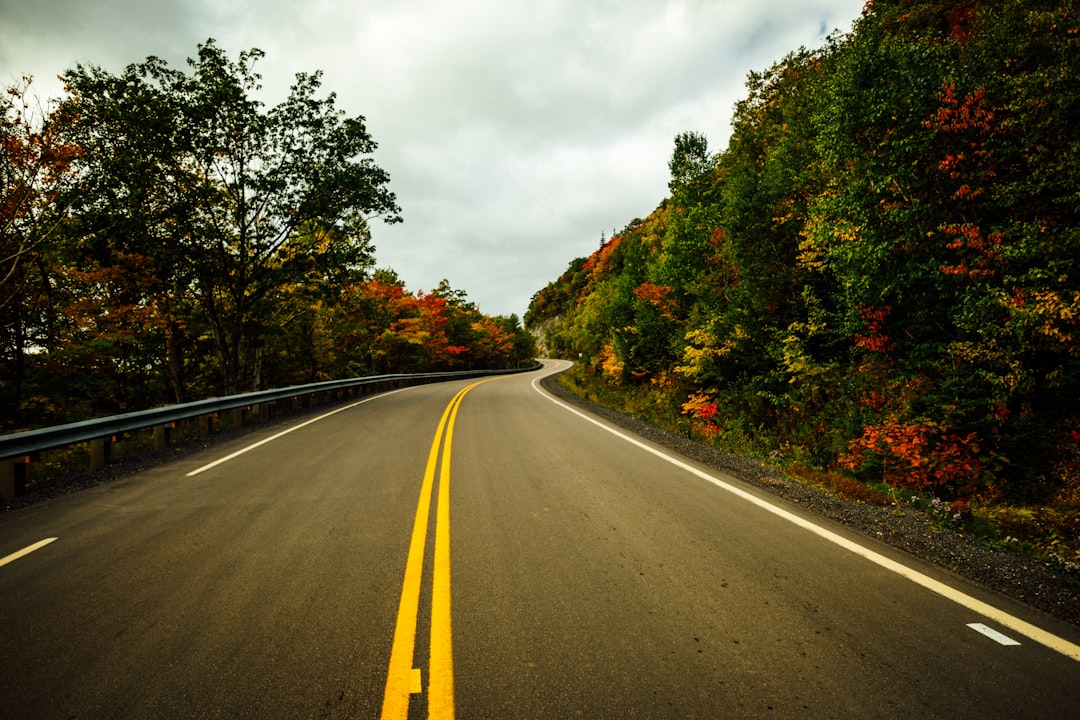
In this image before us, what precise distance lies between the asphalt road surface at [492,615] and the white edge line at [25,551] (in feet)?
0.09

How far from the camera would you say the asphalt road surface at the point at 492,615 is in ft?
6.95

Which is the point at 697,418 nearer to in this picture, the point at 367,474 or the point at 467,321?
the point at 367,474

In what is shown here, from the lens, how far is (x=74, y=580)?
127 inches

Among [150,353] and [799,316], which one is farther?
[150,353]

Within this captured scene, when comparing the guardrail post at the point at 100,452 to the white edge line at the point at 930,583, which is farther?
the guardrail post at the point at 100,452

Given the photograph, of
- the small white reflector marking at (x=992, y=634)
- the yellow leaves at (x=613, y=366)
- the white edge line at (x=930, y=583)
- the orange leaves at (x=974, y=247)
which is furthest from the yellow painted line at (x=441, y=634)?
the yellow leaves at (x=613, y=366)

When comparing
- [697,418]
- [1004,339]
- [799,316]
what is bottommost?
[697,418]

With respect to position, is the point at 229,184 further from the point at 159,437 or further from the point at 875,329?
the point at 875,329

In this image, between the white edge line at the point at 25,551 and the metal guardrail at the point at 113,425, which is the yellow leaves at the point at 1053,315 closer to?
the white edge line at the point at 25,551

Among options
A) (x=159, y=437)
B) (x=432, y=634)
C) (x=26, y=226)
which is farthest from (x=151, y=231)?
(x=432, y=634)

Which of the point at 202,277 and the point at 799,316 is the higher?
the point at 202,277

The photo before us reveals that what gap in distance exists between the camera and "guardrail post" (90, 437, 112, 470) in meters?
6.68

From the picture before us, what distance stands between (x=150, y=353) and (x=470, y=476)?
19579 millimetres

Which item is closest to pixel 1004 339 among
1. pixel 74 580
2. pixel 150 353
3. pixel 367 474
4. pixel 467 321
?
pixel 367 474
